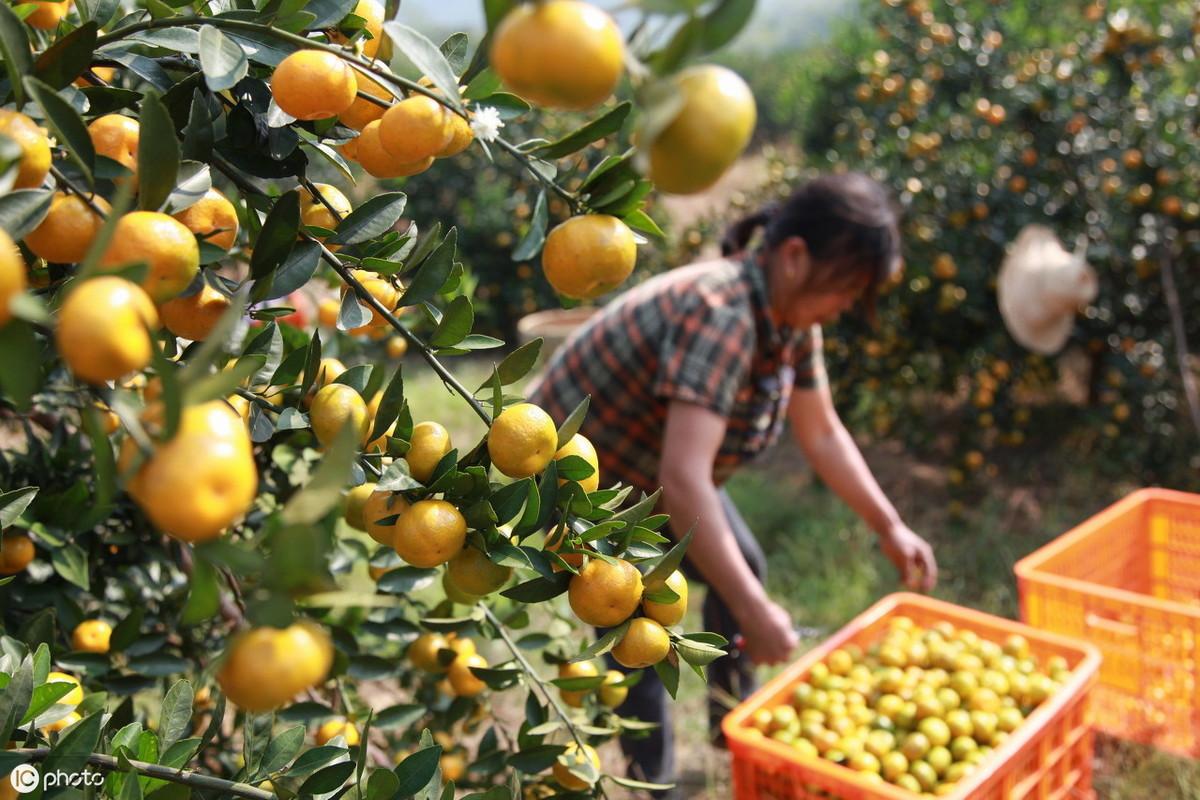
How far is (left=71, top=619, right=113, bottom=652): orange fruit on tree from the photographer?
97 centimetres

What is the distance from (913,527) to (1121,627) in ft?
4.83

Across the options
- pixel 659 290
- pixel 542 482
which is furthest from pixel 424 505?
pixel 659 290

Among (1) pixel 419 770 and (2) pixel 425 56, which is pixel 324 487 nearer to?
(2) pixel 425 56

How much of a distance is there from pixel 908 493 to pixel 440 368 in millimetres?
3394

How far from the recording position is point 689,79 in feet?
1.13

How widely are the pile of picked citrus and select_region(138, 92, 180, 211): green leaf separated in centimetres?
130

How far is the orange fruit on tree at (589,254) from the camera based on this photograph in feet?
1.66

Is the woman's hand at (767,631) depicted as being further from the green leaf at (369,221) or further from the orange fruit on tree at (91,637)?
the green leaf at (369,221)

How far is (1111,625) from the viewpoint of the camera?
1.96 meters

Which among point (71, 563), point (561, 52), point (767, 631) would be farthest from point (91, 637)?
point (767, 631)

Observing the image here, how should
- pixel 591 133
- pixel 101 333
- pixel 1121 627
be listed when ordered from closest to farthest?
1. pixel 101 333
2. pixel 591 133
3. pixel 1121 627

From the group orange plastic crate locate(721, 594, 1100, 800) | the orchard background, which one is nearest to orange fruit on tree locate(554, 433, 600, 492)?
the orchard background

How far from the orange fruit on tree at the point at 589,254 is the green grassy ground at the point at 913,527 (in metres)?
1.79

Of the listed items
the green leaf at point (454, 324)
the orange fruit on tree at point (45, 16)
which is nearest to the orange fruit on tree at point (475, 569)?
the green leaf at point (454, 324)
